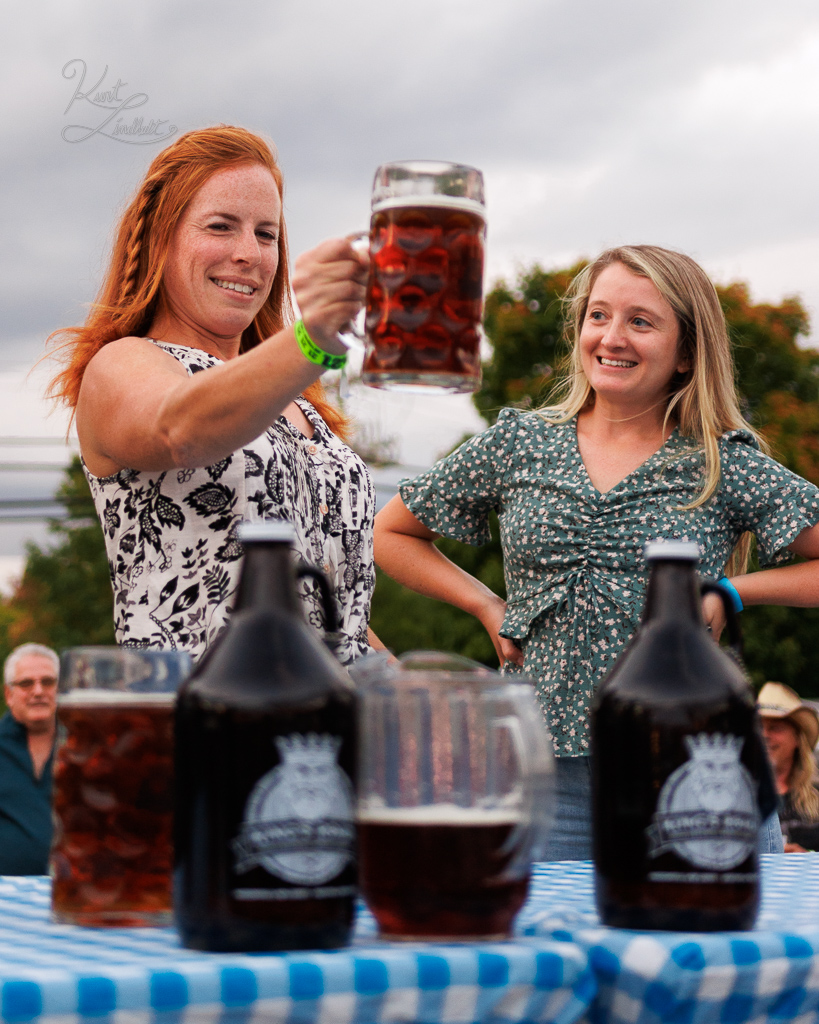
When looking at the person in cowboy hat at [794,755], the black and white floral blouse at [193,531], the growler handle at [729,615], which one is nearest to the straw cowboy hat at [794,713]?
the person in cowboy hat at [794,755]

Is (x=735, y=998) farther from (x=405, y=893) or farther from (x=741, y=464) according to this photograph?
(x=741, y=464)

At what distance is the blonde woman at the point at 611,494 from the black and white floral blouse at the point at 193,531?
2.48ft

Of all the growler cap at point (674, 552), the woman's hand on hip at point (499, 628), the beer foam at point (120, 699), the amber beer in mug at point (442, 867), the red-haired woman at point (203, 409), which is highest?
the red-haired woman at point (203, 409)

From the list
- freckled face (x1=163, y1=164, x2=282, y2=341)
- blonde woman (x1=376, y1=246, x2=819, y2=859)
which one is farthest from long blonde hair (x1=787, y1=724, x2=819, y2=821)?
freckled face (x1=163, y1=164, x2=282, y2=341)

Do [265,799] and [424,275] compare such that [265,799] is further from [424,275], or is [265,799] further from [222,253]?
[222,253]

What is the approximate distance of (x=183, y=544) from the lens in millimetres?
1868

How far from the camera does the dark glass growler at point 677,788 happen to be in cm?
102

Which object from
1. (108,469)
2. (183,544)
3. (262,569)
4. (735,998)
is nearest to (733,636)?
(735,998)

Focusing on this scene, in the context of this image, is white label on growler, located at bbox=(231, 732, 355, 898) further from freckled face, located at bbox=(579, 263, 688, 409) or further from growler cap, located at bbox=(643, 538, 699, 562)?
freckled face, located at bbox=(579, 263, 688, 409)

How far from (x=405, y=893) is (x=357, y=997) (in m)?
0.10

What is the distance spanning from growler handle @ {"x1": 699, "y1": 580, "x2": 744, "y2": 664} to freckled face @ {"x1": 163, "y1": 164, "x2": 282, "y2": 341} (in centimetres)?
113

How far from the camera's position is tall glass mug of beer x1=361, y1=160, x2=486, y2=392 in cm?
125

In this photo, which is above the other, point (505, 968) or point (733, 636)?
point (733, 636)

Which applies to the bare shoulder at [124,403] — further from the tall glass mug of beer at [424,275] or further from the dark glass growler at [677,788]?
the dark glass growler at [677,788]
